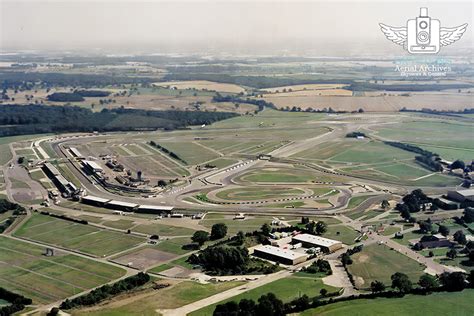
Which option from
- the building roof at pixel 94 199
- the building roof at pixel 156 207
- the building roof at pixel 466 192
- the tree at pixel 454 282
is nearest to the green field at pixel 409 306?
the tree at pixel 454 282

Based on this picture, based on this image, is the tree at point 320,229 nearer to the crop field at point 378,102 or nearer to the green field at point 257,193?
the green field at point 257,193

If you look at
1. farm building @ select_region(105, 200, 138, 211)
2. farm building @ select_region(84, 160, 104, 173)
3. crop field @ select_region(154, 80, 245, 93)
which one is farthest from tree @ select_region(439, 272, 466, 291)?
crop field @ select_region(154, 80, 245, 93)

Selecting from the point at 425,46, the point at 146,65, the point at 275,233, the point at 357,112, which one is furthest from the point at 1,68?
the point at 275,233

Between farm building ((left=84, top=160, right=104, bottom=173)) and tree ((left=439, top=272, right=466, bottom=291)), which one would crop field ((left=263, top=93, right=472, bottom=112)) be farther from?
tree ((left=439, top=272, right=466, bottom=291))

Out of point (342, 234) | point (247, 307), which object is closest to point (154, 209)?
point (342, 234)

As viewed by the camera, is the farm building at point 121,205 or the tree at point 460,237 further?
the farm building at point 121,205

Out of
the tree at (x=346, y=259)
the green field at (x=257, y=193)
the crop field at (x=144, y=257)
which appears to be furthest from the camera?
the green field at (x=257, y=193)
